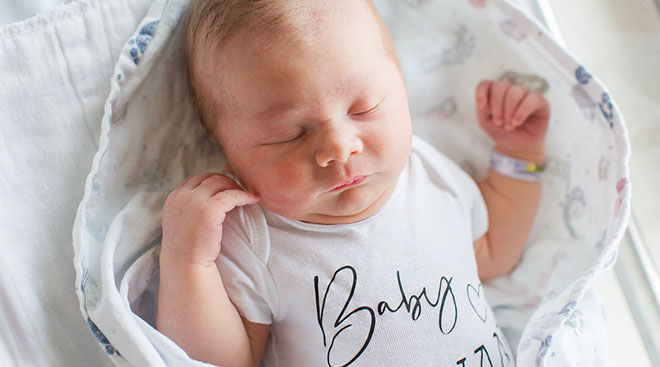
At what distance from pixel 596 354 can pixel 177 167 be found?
0.68m

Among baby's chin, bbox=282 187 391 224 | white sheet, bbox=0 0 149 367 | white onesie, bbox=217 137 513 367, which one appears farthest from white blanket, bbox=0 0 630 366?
baby's chin, bbox=282 187 391 224

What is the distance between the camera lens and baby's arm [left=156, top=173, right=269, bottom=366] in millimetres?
822

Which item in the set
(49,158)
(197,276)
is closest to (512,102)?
(197,276)

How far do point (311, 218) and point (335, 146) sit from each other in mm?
170

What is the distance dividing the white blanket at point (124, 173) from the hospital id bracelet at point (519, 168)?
0.06 meters

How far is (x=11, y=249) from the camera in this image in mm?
831

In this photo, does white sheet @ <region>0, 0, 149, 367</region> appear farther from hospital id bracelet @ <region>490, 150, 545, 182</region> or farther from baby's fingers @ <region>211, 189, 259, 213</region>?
hospital id bracelet @ <region>490, 150, 545, 182</region>

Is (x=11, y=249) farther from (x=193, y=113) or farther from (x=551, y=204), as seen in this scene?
(x=551, y=204)

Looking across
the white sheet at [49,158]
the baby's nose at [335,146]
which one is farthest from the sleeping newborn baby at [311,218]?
the white sheet at [49,158]

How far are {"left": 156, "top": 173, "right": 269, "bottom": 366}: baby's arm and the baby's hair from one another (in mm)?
102

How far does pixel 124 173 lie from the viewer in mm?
912

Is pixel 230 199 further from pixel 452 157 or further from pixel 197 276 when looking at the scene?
pixel 452 157

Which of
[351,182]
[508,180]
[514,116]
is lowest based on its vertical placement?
[508,180]

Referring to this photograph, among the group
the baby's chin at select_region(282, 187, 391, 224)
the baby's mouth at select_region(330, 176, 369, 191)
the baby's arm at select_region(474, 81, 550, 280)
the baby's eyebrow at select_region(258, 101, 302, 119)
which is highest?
the baby's eyebrow at select_region(258, 101, 302, 119)
